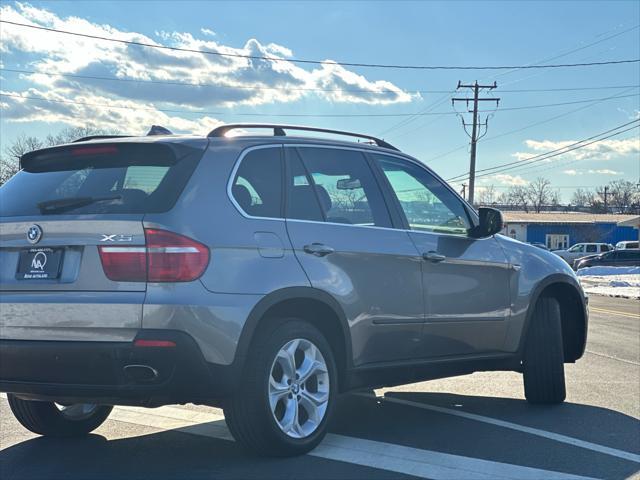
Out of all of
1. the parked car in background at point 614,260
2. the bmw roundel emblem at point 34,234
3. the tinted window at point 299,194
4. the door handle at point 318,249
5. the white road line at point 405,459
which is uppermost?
the tinted window at point 299,194

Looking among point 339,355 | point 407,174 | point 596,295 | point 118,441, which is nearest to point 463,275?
point 407,174

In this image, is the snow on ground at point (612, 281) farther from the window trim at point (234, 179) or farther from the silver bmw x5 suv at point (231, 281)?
the window trim at point (234, 179)

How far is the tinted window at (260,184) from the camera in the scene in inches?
185

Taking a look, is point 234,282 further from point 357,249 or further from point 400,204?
point 400,204

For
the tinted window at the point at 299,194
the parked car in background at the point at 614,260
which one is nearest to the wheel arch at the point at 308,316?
the tinted window at the point at 299,194

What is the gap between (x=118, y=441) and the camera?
5.34 metres

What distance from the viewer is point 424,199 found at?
19.8ft

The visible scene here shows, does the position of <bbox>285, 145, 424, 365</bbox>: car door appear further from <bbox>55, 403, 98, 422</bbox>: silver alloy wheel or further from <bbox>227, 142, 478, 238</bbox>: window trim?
<bbox>55, 403, 98, 422</bbox>: silver alloy wheel

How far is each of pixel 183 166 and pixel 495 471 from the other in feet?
8.07

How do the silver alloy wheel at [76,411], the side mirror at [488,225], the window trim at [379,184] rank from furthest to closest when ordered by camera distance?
the side mirror at [488,225], the silver alloy wheel at [76,411], the window trim at [379,184]

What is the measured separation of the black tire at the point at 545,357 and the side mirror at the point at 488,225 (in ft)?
3.04

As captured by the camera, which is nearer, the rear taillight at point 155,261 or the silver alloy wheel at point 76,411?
the rear taillight at point 155,261

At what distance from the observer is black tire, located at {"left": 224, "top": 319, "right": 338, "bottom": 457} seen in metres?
4.46

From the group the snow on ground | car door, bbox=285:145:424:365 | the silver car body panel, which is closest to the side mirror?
the silver car body panel
